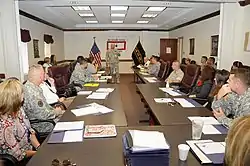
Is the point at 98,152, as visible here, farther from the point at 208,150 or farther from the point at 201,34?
the point at 201,34

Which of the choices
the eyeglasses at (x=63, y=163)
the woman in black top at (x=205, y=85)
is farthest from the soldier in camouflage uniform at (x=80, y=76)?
the eyeglasses at (x=63, y=163)

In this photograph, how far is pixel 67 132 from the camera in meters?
2.04

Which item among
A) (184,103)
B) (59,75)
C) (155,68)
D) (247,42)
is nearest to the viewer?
(184,103)

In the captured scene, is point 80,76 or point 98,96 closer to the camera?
point 98,96

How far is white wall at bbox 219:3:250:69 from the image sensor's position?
18.1ft

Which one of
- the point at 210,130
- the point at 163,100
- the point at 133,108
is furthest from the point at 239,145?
the point at 133,108

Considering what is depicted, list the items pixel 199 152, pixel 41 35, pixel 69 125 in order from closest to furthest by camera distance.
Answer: pixel 199 152 → pixel 69 125 → pixel 41 35

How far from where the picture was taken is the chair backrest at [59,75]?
5.48 meters

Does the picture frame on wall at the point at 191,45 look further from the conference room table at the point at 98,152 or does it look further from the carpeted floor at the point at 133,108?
the conference room table at the point at 98,152

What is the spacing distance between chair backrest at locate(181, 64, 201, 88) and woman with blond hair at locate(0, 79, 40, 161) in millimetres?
3643

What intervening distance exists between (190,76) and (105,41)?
8936mm

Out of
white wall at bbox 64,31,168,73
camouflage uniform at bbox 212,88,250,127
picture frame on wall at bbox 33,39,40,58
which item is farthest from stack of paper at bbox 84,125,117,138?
white wall at bbox 64,31,168,73

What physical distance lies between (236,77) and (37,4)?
5176 mm

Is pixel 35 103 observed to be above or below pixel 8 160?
above
